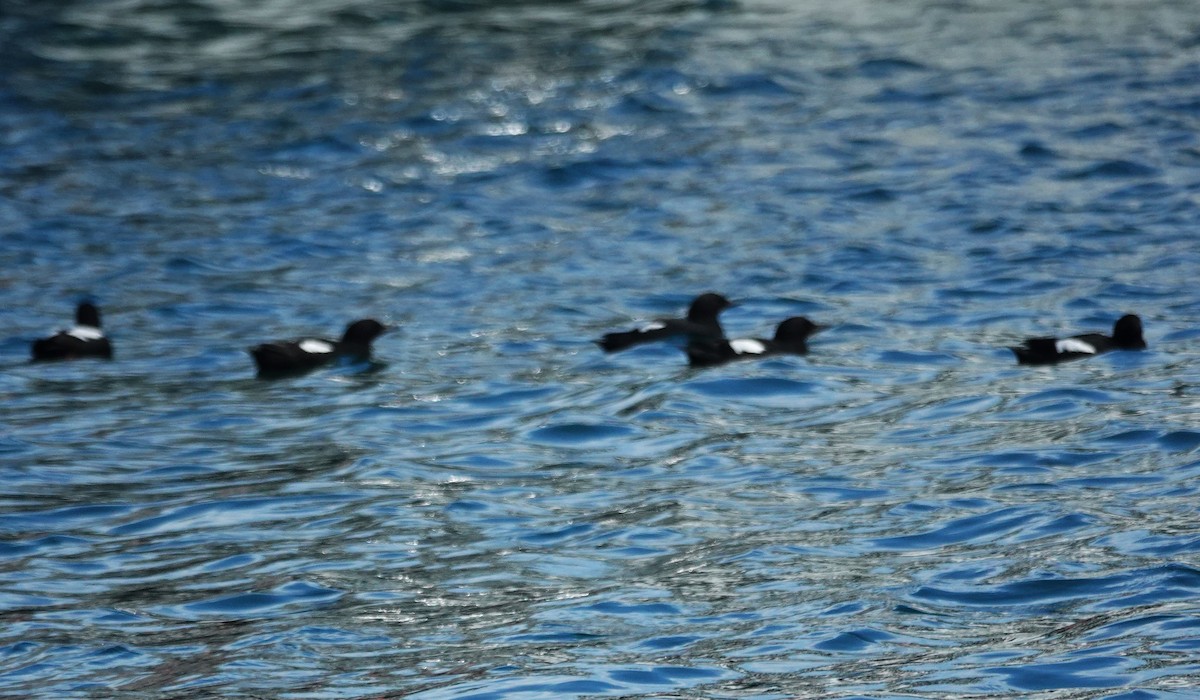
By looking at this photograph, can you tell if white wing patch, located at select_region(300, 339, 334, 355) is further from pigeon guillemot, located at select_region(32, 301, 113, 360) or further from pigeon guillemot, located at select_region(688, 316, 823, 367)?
pigeon guillemot, located at select_region(688, 316, 823, 367)

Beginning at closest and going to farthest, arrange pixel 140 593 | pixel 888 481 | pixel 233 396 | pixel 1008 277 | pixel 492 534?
pixel 140 593
pixel 492 534
pixel 888 481
pixel 233 396
pixel 1008 277

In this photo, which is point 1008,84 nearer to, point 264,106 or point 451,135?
point 451,135

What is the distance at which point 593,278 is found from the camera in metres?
15.3

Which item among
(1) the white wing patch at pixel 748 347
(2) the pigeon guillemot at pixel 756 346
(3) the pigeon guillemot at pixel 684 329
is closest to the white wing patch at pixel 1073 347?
(2) the pigeon guillemot at pixel 756 346

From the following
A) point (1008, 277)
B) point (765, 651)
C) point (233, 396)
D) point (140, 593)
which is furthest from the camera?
point (1008, 277)

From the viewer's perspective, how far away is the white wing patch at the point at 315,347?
41.9 feet

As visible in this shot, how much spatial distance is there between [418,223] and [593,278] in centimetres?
290

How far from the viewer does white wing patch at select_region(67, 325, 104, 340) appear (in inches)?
521

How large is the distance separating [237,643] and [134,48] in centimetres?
1932

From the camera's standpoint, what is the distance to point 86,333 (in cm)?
1335

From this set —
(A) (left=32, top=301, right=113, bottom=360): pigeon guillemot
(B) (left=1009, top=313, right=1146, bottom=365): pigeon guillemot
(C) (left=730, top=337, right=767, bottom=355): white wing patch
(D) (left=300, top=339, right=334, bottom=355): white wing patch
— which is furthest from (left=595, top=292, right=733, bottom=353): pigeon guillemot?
(A) (left=32, top=301, right=113, bottom=360): pigeon guillemot

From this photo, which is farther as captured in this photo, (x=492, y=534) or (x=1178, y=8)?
(x=1178, y=8)

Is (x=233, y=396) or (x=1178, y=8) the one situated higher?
(x=1178, y=8)

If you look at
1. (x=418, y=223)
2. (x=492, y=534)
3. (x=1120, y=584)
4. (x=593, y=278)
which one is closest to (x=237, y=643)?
(x=492, y=534)
